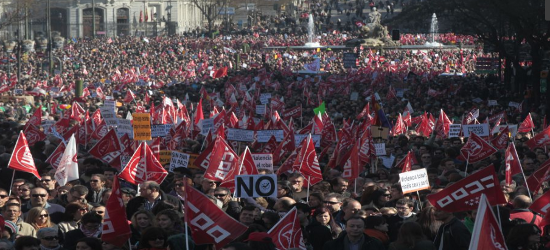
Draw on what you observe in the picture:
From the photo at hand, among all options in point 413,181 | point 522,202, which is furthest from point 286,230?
point 413,181

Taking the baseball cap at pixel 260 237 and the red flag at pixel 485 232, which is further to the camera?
the baseball cap at pixel 260 237

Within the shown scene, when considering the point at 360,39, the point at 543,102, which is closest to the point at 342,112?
the point at 543,102

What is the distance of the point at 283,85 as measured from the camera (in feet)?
157

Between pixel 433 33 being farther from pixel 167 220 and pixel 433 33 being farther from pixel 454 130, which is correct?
pixel 167 220

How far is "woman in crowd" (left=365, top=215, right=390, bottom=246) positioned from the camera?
32.6 ft

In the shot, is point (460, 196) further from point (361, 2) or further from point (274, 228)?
point (361, 2)

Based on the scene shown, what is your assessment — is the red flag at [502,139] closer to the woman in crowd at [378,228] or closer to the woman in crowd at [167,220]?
the woman in crowd at [378,228]

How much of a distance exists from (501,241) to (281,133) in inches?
456

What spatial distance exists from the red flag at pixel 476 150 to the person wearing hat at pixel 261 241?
8407 millimetres

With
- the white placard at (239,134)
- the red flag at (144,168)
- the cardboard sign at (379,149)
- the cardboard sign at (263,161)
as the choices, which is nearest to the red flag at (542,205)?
the cardboard sign at (263,161)

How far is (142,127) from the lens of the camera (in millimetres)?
18203

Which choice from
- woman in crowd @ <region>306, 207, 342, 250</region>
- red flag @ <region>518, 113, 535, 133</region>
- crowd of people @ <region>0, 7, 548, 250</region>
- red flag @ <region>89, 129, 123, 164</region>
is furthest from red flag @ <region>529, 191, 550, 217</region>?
red flag @ <region>518, 113, 535, 133</region>

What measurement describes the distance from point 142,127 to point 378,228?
8639 millimetres

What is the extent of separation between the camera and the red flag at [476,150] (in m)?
16.9
